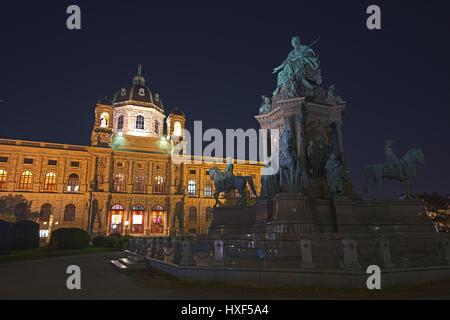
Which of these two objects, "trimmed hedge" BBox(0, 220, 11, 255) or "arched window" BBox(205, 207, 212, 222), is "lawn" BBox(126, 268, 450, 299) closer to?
"trimmed hedge" BBox(0, 220, 11, 255)

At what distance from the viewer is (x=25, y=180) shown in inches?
1975

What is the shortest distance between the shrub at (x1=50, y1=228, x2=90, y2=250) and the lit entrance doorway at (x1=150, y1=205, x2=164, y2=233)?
29.3 meters

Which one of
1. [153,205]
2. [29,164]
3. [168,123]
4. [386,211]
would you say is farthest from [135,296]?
[168,123]

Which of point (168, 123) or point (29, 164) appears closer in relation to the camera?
point (29, 164)

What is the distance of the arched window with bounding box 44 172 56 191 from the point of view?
168ft

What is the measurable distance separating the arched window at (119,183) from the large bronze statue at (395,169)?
47.6 meters

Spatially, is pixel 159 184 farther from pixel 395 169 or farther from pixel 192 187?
pixel 395 169

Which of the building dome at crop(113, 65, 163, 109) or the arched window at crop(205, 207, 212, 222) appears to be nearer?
the arched window at crop(205, 207, 212, 222)

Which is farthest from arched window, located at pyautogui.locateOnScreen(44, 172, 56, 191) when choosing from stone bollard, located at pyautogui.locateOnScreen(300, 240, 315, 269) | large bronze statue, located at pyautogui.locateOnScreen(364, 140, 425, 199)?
stone bollard, located at pyautogui.locateOnScreen(300, 240, 315, 269)

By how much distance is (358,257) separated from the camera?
8.19m

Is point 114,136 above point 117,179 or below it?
above

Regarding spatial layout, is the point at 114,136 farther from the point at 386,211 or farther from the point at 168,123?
the point at 386,211
